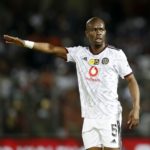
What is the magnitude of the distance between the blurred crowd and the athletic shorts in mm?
4709

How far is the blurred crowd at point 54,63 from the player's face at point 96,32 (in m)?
4.83

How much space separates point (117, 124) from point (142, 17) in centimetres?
914

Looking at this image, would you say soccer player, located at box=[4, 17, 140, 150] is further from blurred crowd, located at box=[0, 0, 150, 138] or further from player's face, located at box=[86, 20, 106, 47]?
blurred crowd, located at box=[0, 0, 150, 138]

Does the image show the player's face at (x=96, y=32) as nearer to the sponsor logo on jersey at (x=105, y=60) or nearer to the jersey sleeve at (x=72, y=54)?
the sponsor logo on jersey at (x=105, y=60)

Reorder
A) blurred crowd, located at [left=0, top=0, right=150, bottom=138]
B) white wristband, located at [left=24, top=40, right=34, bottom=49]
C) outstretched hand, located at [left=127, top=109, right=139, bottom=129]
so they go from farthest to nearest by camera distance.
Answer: blurred crowd, located at [left=0, top=0, right=150, bottom=138] → white wristband, located at [left=24, top=40, right=34, bottom=49] → outstretched hand, located at [left=127, top=109, right=139, bottom=129]

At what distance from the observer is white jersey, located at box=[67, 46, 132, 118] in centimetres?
994

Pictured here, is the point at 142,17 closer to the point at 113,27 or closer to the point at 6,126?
the point at 113,27

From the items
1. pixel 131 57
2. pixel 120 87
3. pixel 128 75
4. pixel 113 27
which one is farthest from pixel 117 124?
pixel 113 27

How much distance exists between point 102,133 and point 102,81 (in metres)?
0.66

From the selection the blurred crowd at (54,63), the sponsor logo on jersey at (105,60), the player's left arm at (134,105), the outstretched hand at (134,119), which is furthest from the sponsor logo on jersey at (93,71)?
the blurred crowd at (54,63)

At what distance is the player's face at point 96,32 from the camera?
9828 millimetres

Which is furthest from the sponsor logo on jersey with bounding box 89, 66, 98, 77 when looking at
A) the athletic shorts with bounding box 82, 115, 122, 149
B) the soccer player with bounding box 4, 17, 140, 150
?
the athletic shorts with bounding box 82, 115, 122, 149

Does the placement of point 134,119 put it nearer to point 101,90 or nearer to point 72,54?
point 101,90

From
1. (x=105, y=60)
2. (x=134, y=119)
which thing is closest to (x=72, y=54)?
(x=105, y=60)
